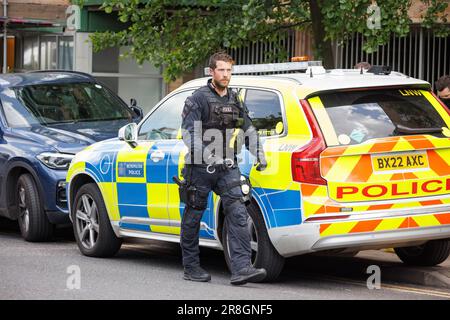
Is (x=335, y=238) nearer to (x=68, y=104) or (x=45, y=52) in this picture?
(x=68, y=104)

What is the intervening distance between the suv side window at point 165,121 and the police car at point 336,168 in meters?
0.24

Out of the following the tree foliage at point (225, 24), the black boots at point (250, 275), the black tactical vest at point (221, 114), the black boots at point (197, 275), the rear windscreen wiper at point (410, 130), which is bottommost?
the black boots at point (197, 275)

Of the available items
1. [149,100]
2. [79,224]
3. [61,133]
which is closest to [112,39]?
[61,133]

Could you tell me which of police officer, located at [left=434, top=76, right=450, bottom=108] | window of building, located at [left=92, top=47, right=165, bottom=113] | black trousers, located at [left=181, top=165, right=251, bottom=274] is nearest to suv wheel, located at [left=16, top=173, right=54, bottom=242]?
black trousers, located at [left=181, top=165, right=251, bottom=274]

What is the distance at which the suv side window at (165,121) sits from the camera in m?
10.4

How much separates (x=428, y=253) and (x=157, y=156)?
2.47 m

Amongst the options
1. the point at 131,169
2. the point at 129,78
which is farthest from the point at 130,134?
the point at 129,78

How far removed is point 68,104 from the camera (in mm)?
13773

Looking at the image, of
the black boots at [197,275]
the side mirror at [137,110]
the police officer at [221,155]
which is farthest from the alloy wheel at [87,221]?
the side mirror at [137,110]

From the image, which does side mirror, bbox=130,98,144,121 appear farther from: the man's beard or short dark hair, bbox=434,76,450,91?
the man's beard

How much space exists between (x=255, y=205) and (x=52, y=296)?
5.65 feet

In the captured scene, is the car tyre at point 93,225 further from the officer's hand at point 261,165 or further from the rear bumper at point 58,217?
the officer's hand at point 261,165

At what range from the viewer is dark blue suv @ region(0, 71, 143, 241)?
12.3 meters

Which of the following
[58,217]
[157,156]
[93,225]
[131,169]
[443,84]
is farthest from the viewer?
[58,217]
